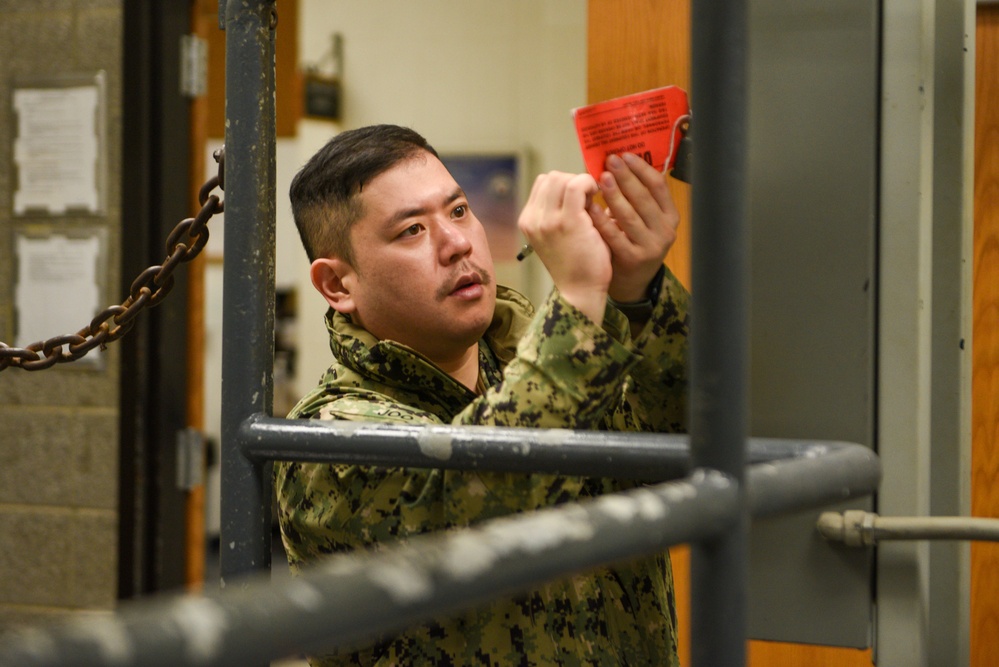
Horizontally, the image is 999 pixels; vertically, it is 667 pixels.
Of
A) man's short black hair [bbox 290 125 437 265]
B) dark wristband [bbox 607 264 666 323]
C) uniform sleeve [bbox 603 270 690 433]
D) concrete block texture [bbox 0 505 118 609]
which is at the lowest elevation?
concrete block texture [bbox 0 505 118 609]

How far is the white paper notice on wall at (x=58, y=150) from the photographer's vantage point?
2.42 meters

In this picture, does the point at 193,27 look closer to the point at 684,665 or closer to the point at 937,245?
the point at 684,665

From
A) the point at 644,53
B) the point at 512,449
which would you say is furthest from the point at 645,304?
the point at 644,53

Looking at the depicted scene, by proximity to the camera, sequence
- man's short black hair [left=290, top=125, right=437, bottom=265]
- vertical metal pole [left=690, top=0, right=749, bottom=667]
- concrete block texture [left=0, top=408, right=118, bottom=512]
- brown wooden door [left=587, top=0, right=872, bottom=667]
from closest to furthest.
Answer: vertical metal pole [left=690, top=0, right=749, bottom=667] → man's short black hair [left=290, top=125, right=437, bottom=265] → brown wooden door [left=587, top=0, right=872, bottom=667] → concrete block texture [left=0, top=408, right=118, bottom=512]

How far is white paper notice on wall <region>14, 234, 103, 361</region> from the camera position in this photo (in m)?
2.44

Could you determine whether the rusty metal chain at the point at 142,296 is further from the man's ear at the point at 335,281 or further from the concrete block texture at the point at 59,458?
the concrete block texture at the point at 59,458

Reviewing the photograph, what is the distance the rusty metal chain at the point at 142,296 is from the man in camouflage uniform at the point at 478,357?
0.56 feet

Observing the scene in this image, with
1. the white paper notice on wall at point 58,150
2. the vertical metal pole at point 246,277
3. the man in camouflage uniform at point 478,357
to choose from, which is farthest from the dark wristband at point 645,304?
the white paper notice on wall at point 58,150

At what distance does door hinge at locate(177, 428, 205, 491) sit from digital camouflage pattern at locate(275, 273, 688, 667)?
4.57 ft

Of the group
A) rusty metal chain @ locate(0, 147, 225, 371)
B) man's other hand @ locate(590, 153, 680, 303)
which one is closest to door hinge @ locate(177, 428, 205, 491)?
rusty metal chain @ locate(0, 147, 225, 371)

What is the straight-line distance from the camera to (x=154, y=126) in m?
2.39

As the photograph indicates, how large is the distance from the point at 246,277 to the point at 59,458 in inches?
69.5

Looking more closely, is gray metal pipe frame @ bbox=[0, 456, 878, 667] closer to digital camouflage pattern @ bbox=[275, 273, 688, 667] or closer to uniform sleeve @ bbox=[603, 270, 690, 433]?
digital camouflage pattern @ bbox=[275, 273, 688, 667]

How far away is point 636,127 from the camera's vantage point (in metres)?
0.90
